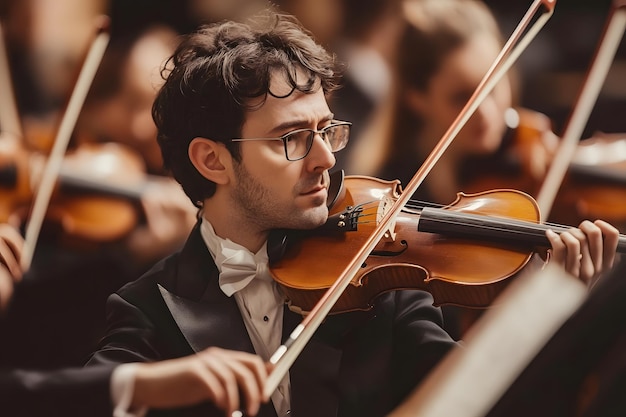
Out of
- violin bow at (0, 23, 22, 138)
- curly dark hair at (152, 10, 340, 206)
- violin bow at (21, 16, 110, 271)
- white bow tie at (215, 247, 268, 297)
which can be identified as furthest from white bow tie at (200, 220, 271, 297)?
violin bow at (0, 23, 22, 138)

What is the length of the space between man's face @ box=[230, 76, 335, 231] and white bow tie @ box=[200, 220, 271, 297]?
0.06 m

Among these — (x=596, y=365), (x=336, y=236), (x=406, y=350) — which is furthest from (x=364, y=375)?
(x=596, y=365)

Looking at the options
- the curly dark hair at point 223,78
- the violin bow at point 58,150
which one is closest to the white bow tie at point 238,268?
the curly dark hair at point 223,78

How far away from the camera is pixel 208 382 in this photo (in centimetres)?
112

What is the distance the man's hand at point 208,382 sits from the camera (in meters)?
1.11

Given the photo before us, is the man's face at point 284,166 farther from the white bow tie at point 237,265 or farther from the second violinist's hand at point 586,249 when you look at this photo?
the second violinist's hand at point 586,249

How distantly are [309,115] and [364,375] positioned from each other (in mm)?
464

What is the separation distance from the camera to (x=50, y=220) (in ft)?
5.32

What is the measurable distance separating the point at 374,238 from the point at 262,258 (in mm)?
229

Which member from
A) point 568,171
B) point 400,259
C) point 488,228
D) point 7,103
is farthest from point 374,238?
point 7,103

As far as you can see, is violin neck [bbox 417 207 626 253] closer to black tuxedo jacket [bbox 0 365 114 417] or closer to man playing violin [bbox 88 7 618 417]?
man playing violin [bbox 88 7 618 417]

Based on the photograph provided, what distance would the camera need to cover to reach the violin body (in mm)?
1245

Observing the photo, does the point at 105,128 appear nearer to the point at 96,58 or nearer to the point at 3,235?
the point at 96,58

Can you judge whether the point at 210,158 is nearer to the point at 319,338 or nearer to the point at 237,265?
the point at 237,265
